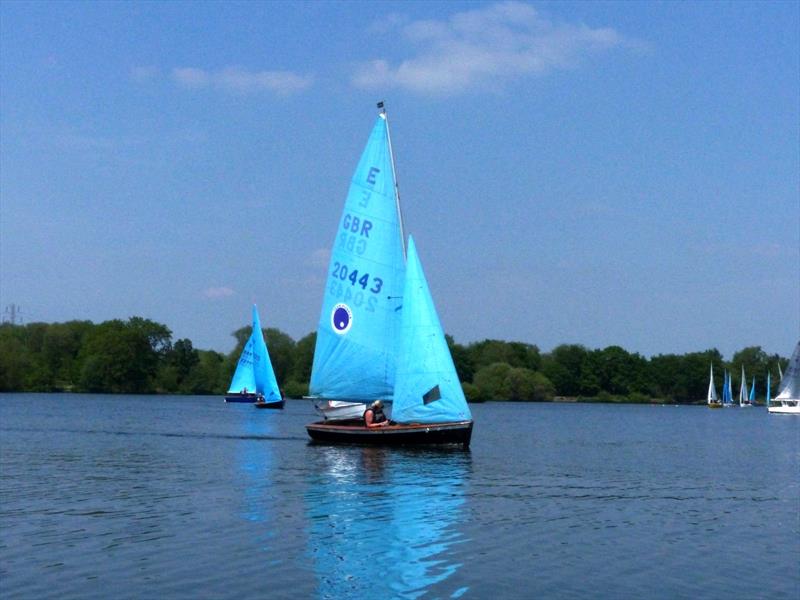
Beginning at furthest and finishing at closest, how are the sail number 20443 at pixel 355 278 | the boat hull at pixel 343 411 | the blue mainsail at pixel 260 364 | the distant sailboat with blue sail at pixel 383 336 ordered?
the blue mainsail at pixel 260 364
the boat hull at pixel 343 411
the sail number 20443 at pixel 355 278
the distant sailboat with blue sail at pixel 383 336

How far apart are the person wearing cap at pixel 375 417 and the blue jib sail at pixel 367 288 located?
124cm

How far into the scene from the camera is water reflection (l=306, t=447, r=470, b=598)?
60.4 feet

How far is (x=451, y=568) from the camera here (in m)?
19.7

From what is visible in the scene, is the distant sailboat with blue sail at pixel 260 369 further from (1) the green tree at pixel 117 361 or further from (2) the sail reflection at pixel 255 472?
(1) the green tree at pixel 117 361

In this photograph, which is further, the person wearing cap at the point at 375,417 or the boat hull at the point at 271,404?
the boat hull at the point at 271,404

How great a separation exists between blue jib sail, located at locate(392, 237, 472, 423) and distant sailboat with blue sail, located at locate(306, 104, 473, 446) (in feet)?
0.15

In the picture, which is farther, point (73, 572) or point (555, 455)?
point (555, 455)

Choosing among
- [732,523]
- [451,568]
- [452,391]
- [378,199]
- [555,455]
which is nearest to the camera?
[451,568]

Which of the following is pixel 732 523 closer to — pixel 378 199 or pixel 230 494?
pixel 230 494

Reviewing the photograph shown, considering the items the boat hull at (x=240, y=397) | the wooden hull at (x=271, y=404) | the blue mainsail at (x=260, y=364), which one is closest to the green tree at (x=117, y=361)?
the boat hull at (x=240, y=397)

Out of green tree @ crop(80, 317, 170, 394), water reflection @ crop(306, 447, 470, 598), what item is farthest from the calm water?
green tree @ crop(80, 317, 170, 394)

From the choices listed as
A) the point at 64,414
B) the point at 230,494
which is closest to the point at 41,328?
the point at 64,414

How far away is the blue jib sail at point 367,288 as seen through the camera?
158 ft

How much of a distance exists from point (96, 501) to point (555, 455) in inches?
1162
